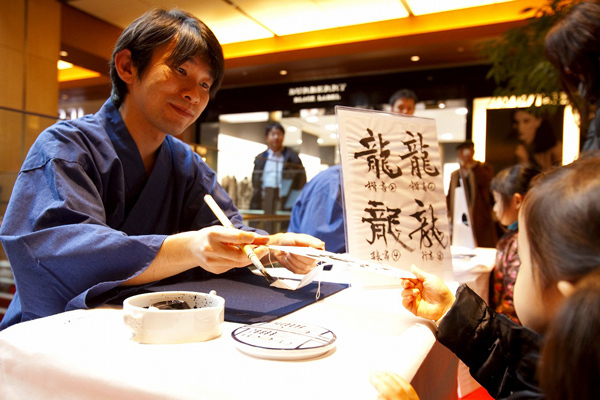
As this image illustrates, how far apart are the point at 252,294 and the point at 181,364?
1.29ft

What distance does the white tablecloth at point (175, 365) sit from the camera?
501 mm

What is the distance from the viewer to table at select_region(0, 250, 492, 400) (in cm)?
50

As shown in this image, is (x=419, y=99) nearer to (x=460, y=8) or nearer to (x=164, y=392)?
(x=460, y=8)

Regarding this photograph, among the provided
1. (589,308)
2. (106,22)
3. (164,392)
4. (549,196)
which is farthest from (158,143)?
(106,22)

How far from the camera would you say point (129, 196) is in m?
1.15

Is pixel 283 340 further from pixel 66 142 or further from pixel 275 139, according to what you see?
pixel 275 139

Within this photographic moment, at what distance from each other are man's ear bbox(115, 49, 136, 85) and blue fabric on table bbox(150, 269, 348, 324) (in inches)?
21.6

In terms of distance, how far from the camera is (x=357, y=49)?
5223 mm

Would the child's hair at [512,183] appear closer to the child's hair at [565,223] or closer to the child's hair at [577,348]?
the child's hair at [565,223]

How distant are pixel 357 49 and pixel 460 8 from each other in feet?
3.87

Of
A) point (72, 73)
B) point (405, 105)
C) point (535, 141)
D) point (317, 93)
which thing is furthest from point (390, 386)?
point (72, 73)

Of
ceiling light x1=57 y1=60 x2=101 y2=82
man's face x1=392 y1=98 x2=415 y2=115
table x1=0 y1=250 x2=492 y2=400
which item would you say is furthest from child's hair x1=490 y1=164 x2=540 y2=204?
ceiling light x1=57 y1=60 x2=101 y2=82

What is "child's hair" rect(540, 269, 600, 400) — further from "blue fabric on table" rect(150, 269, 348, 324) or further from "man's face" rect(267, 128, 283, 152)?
"man's face" rect(267, 128, 283, 152)

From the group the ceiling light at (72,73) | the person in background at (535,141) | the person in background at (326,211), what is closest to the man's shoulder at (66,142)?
the person in background at (326,211)
